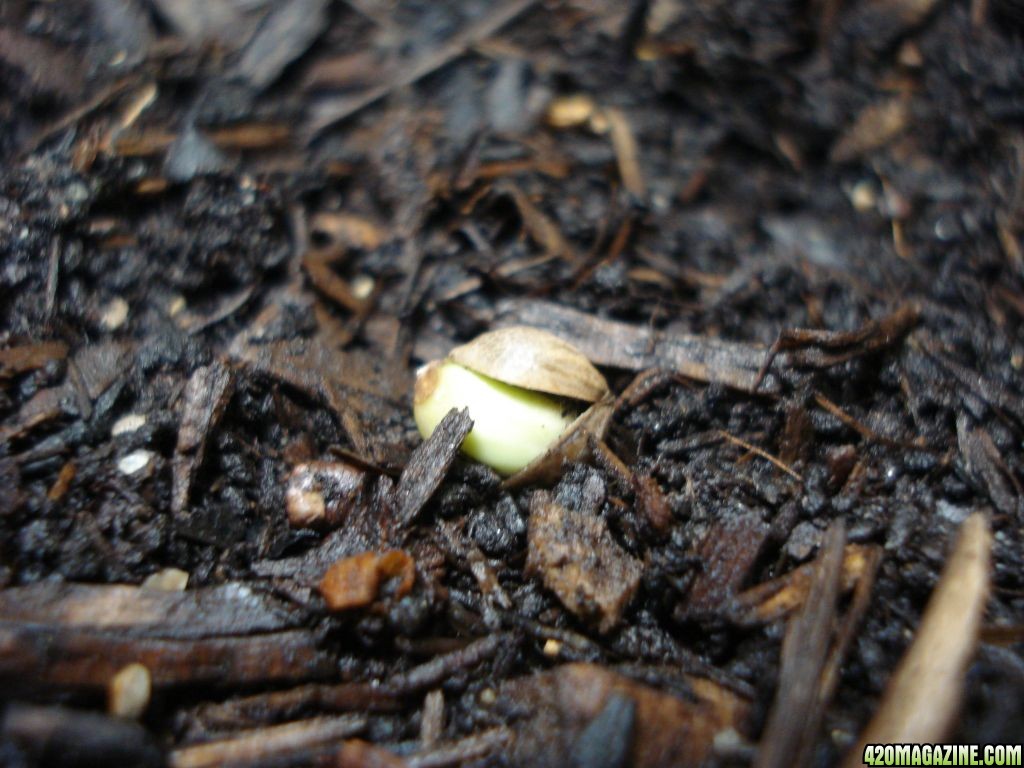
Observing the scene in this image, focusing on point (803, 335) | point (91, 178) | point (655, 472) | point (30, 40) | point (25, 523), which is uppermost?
point (30, 40)

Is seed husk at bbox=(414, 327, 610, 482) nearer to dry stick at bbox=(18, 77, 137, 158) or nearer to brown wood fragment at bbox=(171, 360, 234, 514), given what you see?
brown wood fragment at bbox=(171, 360, 234, 514)

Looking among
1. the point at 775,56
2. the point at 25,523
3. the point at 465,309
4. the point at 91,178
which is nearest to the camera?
the point at 25,523

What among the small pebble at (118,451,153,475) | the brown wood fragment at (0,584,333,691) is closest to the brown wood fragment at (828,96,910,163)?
the brown wood fragment at (0,584,333,691)

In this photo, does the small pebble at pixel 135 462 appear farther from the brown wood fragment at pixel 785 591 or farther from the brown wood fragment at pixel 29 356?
the brown wood fragment at pixel 785 591

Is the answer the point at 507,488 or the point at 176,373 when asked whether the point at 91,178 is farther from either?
the point at 507,488

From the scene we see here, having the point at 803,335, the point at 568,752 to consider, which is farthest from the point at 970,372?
the point at 568,752

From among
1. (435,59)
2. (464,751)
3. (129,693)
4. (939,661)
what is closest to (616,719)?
(464,751)

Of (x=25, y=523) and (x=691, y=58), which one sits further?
(x=691, y=58)

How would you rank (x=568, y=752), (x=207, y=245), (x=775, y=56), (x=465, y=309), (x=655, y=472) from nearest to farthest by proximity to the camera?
(x=568, y=752) < (x=655, y=472) < (x=207, y=245) < (x=465, y=309) < (x=775, y=56)
